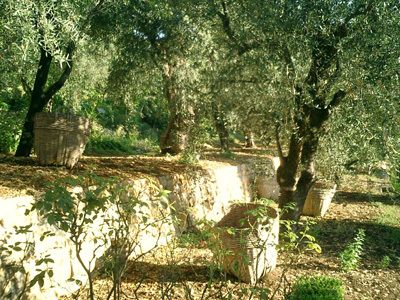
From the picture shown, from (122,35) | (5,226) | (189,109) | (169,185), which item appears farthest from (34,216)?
(122,35)

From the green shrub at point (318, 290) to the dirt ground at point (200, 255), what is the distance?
292 mm

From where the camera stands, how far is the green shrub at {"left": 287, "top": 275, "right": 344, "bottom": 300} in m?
3.76

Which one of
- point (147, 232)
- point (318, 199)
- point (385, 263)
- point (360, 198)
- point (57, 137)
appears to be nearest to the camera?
point (147, 232)

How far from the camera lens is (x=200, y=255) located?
5.95 m

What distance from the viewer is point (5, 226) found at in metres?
3.70

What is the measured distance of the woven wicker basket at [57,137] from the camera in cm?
546

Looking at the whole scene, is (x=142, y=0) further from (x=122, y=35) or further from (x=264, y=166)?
(x=264, y=166)

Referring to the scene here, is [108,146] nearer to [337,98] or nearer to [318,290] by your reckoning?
[337,98]

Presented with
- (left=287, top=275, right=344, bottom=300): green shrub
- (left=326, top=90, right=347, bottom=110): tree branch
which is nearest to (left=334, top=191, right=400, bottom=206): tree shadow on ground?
(left=326, top=90, right=347, bottom=110): tree branch

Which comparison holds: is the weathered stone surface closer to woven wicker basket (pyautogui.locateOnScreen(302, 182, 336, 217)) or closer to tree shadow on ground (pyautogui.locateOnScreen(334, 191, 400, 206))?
woven wicker basket (pyautogui.locateOnScreen(302, 182, 336, 217))

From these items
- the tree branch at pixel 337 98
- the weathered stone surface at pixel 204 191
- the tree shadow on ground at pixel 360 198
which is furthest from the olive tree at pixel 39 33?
the tree shadow on ground at pixel 360 198

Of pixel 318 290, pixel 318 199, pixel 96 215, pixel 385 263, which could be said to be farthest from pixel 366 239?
pixel 96 215

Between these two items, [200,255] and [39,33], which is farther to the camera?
[200,255]

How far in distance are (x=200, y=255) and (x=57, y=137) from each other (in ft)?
10.2
